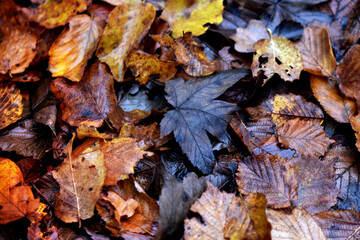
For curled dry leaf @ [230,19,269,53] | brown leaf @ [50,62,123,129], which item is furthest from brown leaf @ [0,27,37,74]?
curled dry leaf @ [230,19,269,53]

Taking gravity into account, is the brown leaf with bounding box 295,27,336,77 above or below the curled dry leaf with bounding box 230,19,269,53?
below

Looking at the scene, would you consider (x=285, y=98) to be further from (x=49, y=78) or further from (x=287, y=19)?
(x=49, y=78)

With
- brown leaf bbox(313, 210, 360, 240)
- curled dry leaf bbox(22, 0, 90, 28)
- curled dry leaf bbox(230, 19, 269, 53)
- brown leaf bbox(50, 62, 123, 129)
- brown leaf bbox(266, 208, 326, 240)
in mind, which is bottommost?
brown leaf bbox(313, 210, 360, 240)

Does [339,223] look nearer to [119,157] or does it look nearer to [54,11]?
[119,157]

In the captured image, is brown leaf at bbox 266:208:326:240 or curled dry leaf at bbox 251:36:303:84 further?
curled dry leaf at bbox 251:36:303:84

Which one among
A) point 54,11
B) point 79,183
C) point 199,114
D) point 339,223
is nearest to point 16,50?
point 54,11

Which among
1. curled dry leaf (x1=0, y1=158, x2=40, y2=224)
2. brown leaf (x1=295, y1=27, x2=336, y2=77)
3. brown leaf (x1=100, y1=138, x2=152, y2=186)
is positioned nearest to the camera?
curled dry leaf (x1=0, y1=158, x2=40, y2=224)

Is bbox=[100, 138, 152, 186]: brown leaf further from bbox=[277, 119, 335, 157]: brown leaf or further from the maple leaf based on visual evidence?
bbox=[277, 119, 335, 157]: brown leaf
